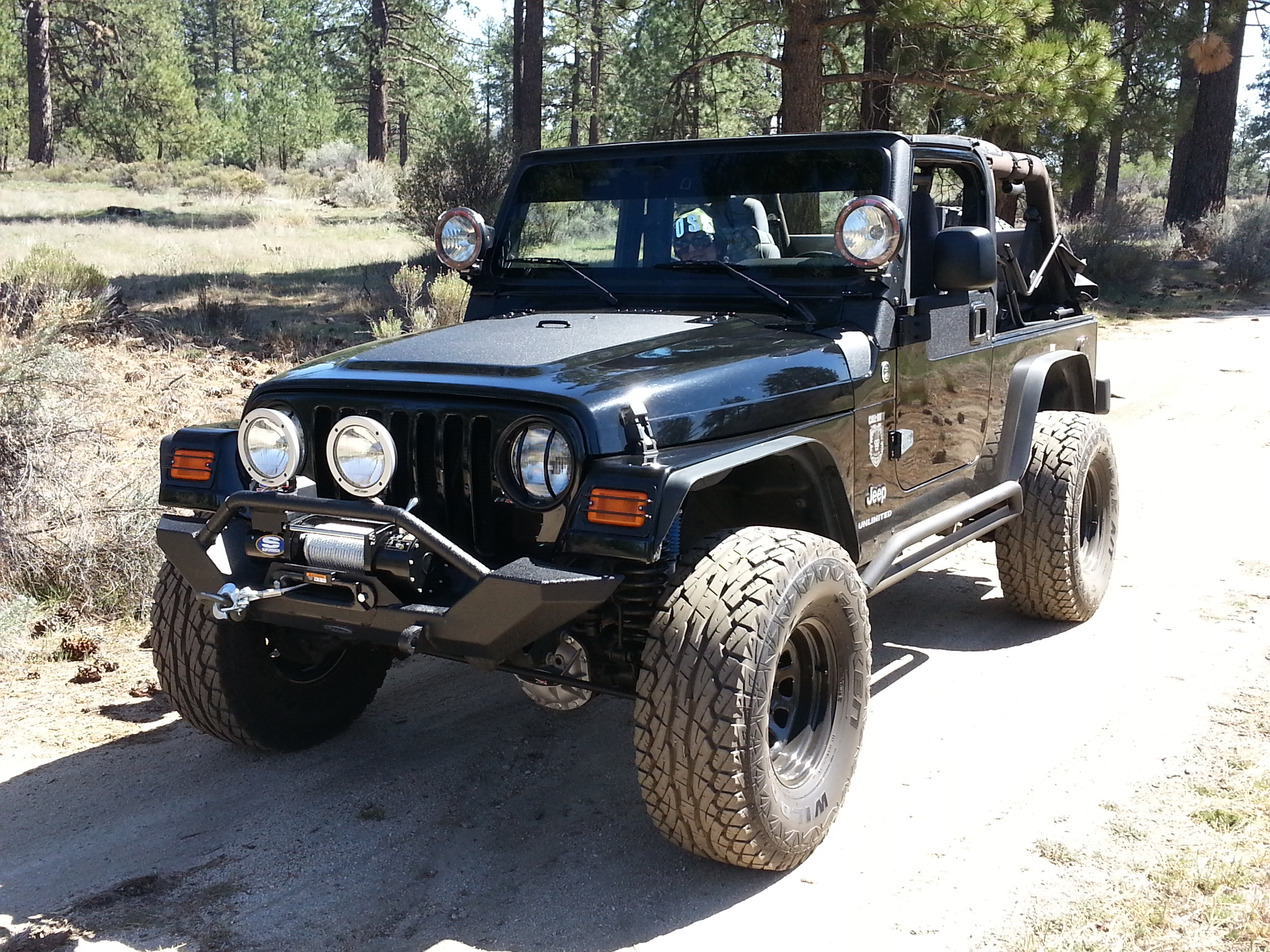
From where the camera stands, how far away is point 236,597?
3268 millimetres

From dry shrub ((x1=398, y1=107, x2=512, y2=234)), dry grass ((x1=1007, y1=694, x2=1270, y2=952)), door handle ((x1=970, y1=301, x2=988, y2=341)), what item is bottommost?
dry grass ((x1=1007, y1=694, x2=1270, y2=952))

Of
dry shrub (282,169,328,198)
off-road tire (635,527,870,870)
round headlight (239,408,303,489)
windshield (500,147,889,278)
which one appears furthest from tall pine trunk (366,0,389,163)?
off-road tire (635,527,870,870)

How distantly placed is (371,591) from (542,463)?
552 mm

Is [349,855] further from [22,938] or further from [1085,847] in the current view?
[1085,847]

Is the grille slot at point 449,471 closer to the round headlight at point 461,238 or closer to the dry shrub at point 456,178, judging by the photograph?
the round headlight at point 461,238

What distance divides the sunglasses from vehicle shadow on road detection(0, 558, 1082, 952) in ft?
5.80

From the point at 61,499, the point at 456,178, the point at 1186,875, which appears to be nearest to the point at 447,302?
the point at 61,499

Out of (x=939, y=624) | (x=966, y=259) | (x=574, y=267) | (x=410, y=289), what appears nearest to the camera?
(x=966, y=259)

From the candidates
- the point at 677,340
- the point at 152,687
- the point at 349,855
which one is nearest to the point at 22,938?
the point at 349,855

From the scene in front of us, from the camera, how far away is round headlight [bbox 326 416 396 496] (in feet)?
10.7

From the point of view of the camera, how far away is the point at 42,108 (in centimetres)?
3250

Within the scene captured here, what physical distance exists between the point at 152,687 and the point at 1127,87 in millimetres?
18934

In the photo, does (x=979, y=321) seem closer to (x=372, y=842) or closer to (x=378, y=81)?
(x=372, y=842)

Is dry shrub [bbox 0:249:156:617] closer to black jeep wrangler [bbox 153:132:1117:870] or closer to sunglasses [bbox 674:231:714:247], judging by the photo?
black jeep wrangler [bbox 153:132:1117:870]
